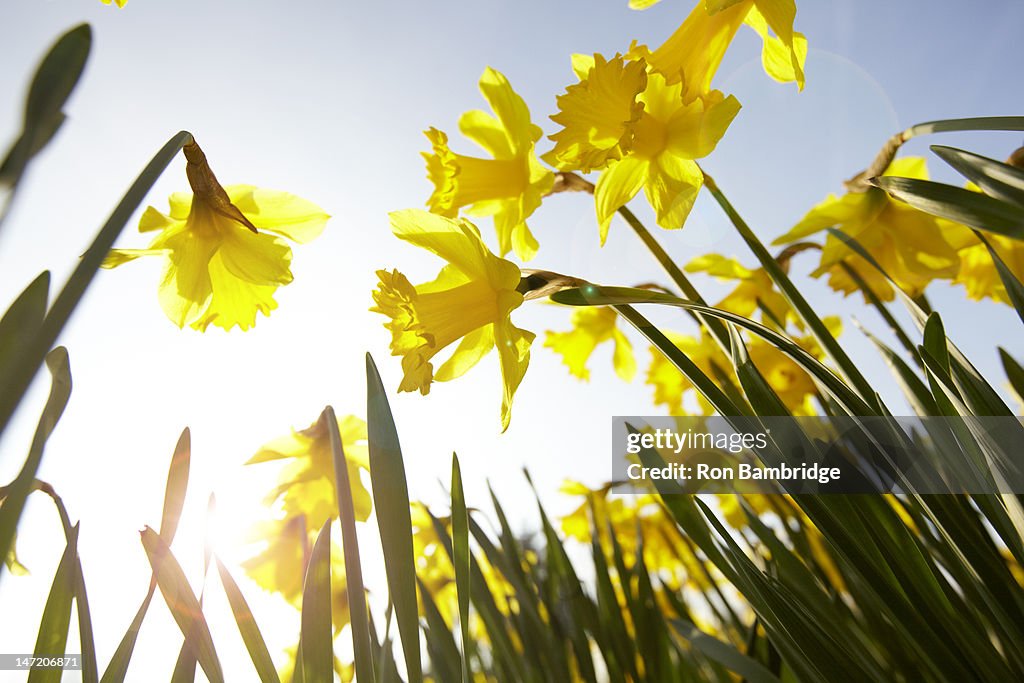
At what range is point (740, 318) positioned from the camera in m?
0.77

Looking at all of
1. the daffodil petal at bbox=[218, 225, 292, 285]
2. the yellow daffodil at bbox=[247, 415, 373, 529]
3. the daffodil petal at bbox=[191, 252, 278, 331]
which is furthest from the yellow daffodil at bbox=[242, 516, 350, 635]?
the daffodil petal at bbox=[218, 225, 292, 285]

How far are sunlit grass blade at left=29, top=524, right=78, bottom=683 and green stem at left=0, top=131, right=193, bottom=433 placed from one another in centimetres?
52

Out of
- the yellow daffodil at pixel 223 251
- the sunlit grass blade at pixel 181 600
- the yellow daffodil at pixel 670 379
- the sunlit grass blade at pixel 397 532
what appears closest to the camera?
the sunlit grass blade at pixel 397 532

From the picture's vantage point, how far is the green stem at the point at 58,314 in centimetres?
35

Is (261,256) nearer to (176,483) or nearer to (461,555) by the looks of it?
(176,483)

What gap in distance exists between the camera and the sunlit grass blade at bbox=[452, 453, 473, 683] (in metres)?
0.69

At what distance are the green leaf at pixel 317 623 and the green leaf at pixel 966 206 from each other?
0.82m

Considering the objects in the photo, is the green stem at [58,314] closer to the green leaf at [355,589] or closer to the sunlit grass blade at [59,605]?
the green leaf at [355,589]

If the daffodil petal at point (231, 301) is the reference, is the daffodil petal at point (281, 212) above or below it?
above

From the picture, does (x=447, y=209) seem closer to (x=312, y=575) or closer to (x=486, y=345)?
(x=486, y=345)

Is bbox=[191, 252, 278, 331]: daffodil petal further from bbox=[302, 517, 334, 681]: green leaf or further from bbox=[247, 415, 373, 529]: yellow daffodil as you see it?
bbox=[302, 517, 334, 681]: green leaf

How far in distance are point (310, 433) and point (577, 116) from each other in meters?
0.84

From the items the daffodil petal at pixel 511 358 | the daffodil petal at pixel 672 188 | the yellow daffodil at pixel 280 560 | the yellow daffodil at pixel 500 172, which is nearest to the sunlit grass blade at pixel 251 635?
the daffodil petal at pixel 511 358

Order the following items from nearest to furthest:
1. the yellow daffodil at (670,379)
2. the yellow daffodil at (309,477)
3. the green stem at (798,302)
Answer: the green stem at (798,302) → the yellow daffodil at (309,477) → the yellow daffodil at (670,379)
